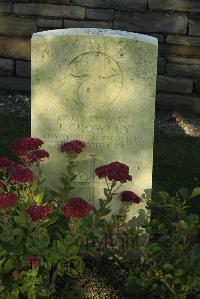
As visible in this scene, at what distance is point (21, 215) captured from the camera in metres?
3.41

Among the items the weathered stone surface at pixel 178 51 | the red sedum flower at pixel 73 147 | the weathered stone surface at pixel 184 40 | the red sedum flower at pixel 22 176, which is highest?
the weathered stone surface at pixel 184 40

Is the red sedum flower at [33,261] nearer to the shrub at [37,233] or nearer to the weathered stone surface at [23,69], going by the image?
the shrub at [37,233]

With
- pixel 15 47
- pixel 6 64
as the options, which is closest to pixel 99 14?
pixel 15 47

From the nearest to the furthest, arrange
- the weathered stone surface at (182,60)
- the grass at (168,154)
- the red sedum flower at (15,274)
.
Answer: the red sedum flower at (15,274) < the grass at (168,154) < the weathered stone surface at (182,60)

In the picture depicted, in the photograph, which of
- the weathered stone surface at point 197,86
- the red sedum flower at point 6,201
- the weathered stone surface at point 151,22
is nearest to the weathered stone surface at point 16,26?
the weathered stone surface at point 151,22

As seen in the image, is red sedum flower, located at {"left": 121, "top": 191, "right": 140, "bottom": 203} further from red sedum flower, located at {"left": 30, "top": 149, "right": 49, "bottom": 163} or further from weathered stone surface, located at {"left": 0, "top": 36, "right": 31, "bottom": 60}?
weathered stone surface, located at {"left": 0, "top": 36, "right": 31, "bottom": 60}

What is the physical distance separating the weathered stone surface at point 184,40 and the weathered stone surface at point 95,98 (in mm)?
3223

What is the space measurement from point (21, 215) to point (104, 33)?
1233 millimetres

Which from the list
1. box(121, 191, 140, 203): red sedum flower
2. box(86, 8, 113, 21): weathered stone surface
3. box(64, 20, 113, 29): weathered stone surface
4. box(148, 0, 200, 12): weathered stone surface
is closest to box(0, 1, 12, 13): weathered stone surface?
box(64, 20, 113, 29): weathered stone surface

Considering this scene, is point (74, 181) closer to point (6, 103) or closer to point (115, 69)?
point (115, 69)

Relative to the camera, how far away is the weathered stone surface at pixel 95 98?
3.82m

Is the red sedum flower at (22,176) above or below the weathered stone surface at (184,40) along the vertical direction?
below

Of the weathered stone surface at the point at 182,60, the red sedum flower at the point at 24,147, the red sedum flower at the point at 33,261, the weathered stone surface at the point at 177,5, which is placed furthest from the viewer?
the weathered stone surface at the point at 182,60

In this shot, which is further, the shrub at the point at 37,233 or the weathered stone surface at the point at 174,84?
the weathered stone surface at the point at 174,84
